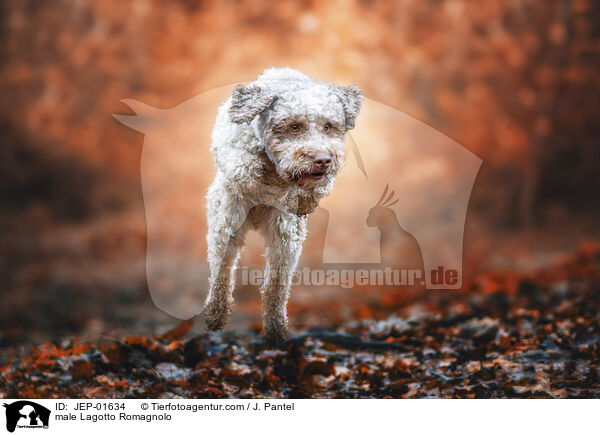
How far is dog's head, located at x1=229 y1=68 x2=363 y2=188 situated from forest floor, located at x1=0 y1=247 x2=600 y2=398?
4.84ft

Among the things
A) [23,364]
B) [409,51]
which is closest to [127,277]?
[23,364]

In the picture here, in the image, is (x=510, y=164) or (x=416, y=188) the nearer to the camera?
(x=416, y=188)

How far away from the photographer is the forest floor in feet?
14.0

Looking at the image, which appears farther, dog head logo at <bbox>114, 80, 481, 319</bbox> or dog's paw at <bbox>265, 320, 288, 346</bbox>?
dog head logo at <bbox>114, 80, 481, 319</bbox>

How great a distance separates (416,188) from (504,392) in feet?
5.51

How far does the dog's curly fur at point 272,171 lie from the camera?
3.33 metres

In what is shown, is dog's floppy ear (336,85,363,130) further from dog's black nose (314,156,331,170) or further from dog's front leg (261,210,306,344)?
dog's front leg (261,210,306,344)

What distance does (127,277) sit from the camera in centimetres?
463
